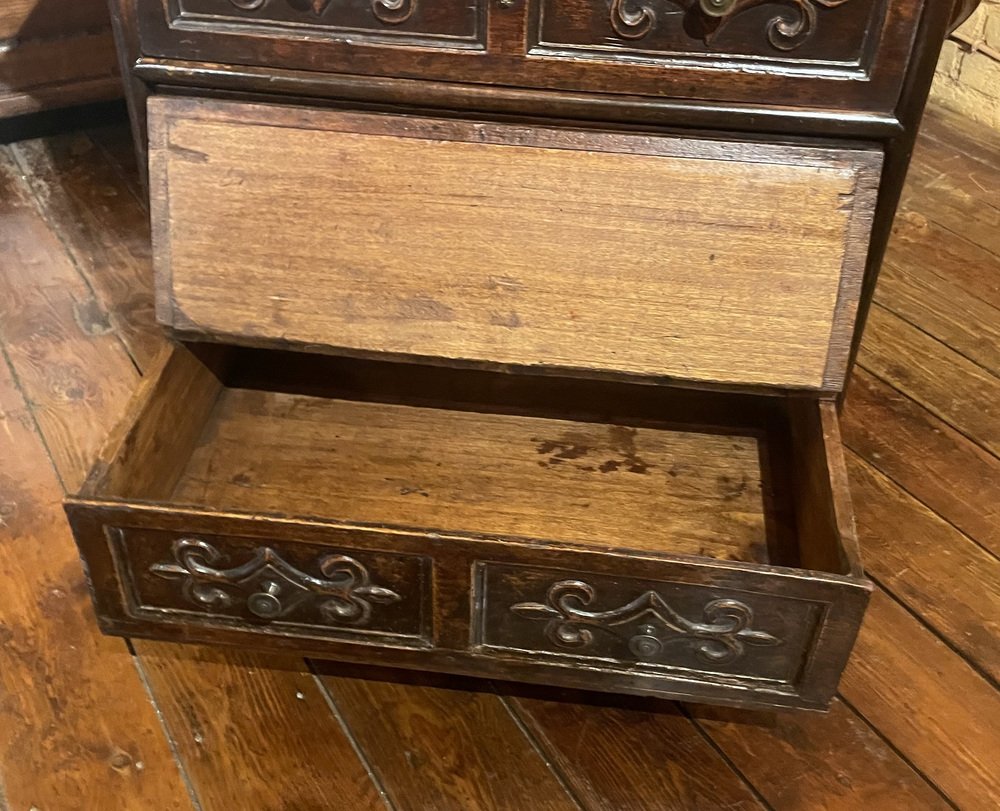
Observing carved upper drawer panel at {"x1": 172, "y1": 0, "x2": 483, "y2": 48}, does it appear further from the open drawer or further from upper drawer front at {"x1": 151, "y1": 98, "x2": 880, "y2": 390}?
the open drawer

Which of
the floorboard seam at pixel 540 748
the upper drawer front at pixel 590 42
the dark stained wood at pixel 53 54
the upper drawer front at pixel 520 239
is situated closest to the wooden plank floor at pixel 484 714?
the floorboard seam at pixel 540 748

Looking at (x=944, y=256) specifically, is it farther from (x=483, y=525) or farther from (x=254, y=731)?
(x=254, y=731)

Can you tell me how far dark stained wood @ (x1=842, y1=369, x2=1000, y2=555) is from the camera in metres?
1.34

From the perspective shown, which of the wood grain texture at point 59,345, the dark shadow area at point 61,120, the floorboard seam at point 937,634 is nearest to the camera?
the floorboard seam at point 937,634

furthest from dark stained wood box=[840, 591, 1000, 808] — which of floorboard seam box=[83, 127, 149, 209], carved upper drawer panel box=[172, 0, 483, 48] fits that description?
floorboard seam box=[83, 127, 149, 209]

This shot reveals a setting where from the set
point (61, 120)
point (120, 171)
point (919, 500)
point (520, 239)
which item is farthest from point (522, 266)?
point (61, 120)

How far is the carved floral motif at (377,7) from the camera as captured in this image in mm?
912

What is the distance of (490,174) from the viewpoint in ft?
3.22

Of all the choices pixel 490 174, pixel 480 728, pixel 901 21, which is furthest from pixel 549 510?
pixel 901 21

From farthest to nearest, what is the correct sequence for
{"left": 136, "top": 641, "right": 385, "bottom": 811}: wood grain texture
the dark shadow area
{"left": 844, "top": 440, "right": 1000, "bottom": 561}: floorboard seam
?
the dark shadow area, {"left": 844, "top": 440, "right": 1000, "bottom": 561}: floorboard seam, {"left": 136, "top": 641, "right": 385, "bottom": 811}: wood grain texture

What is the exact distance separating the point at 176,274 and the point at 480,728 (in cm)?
58

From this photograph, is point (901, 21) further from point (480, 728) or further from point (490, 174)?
point (480, 728)

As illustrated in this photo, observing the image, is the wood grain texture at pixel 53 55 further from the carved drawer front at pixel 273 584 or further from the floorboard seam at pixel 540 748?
the floorboard seam at pixel 540 748

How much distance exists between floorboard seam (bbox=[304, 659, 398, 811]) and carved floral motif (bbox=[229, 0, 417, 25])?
2.32 feet
